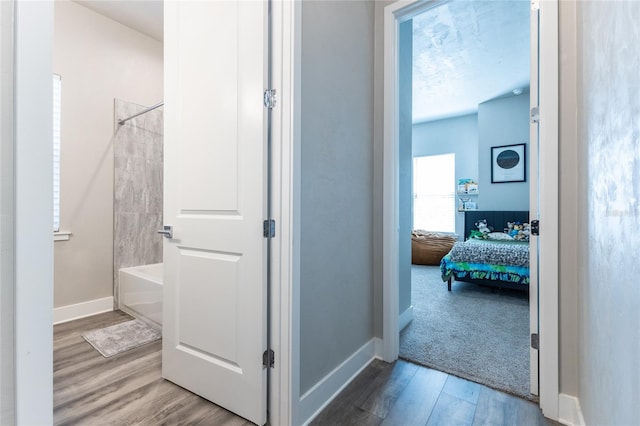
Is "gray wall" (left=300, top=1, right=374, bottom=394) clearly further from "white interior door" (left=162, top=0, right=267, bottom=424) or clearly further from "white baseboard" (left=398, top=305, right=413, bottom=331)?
"white baseboard" (left=398, top=305, right=413, bottom=331)

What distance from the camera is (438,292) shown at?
141 inches

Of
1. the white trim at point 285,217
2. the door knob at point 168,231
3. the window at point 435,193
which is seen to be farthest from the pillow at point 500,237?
the door knob at point 168,231

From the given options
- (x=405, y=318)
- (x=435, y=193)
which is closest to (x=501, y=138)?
(x=435, y=193)

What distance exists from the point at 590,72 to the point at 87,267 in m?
3.78

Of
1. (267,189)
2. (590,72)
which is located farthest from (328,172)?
(590,72)

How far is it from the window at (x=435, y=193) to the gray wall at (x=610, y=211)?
16.4 feet

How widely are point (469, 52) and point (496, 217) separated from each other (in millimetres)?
2606

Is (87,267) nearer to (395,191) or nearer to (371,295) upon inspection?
(371,295)

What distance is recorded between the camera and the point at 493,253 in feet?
11.1

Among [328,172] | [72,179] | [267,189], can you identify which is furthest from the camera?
[72,179]

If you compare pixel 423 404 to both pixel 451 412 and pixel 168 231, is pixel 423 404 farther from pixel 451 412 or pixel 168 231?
pixel 168 231

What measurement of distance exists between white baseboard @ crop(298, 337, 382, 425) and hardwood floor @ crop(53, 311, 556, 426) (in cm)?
4

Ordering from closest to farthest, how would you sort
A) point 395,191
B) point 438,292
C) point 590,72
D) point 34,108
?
point 34,108 < point 590,72 < point 395,191 < point 438,292

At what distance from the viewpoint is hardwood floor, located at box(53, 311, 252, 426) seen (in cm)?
139
